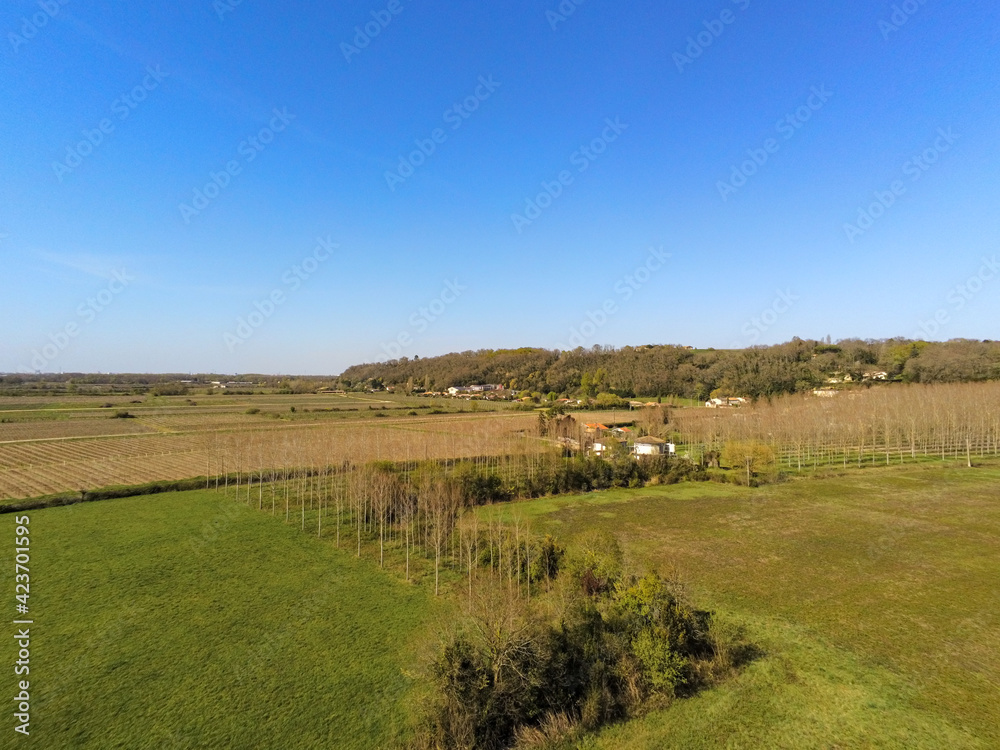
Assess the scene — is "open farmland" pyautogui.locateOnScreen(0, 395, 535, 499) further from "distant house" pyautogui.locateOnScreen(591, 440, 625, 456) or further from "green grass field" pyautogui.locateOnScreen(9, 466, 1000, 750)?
"green grass field" pyautogui.locateOnScreen(9, 466, 1000, 750)

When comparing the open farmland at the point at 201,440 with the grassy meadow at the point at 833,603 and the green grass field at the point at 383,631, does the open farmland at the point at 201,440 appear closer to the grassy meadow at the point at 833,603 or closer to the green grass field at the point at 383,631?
the green grass field at the point at 383,631

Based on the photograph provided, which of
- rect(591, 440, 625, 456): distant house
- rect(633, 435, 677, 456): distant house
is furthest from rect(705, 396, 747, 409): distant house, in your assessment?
rect(591, 440, 625, 456): distant house

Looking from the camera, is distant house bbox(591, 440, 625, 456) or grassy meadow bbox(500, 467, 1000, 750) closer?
grassy meadow bbox(500, 467, 1000, 750)

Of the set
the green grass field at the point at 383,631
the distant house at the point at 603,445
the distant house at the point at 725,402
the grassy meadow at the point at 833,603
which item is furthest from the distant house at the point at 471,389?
the green grass field at the point at 383,631

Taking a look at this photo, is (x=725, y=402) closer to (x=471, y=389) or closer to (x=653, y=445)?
(x=653, y=445)

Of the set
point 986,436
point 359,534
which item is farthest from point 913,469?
point 359,534

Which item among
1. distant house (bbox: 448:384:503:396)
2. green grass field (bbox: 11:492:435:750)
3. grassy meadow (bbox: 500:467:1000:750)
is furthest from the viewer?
distant house (bbox: 448:384:503:396)
